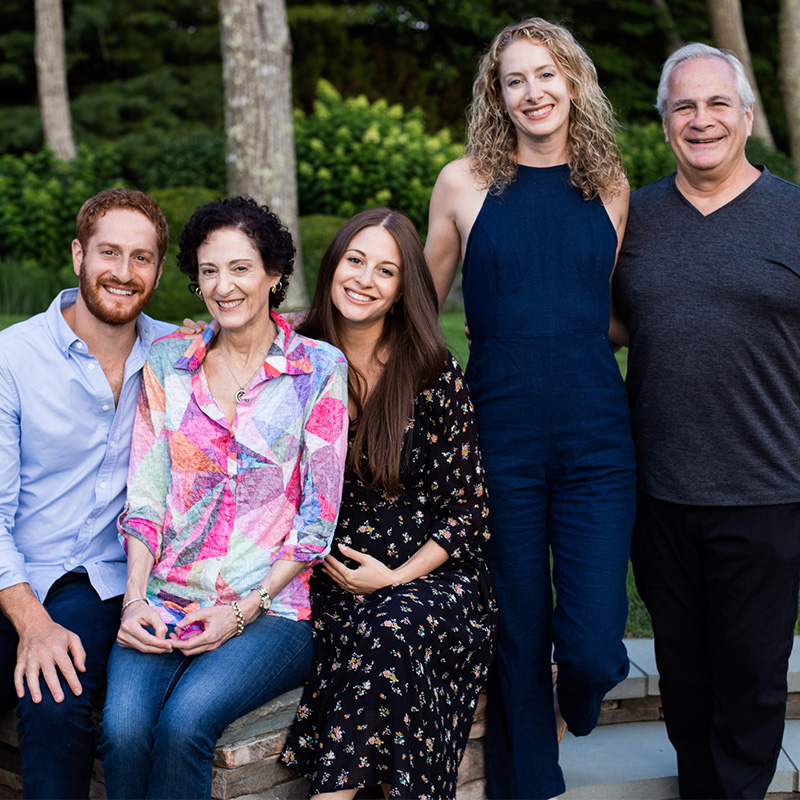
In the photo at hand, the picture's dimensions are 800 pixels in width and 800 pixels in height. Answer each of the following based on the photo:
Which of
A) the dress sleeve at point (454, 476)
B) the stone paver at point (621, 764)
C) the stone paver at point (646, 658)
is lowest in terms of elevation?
the stone paver at point (621, 764)

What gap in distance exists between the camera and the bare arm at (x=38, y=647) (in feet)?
7.93

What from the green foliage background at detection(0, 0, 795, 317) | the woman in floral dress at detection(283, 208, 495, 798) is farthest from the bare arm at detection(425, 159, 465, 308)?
the green foliage background at detection(0, 0, 795, 317)

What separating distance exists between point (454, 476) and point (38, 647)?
1206 mm

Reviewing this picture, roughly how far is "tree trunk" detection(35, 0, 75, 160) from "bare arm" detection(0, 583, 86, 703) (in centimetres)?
1182

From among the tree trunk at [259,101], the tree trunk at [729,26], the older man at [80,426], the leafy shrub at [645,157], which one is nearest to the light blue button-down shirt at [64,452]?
the older man at [80,426]

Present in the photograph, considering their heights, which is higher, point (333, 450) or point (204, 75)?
point (204, 75)

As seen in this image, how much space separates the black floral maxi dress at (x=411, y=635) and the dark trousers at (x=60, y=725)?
52 cm

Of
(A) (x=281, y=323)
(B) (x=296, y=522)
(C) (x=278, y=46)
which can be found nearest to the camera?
(B) (x=296, y=522)

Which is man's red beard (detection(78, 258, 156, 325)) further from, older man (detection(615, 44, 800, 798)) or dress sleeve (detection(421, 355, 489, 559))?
older man (detection(615, 44, 800, 798))

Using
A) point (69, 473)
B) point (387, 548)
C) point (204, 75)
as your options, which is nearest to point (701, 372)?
point (387, 548)

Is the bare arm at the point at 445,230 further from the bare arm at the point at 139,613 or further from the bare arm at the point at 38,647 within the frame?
the bare arm at the point at 38,647

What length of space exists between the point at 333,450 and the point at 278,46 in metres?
4.32

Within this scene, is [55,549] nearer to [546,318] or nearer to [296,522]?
[296,522]

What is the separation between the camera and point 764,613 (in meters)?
2.78
